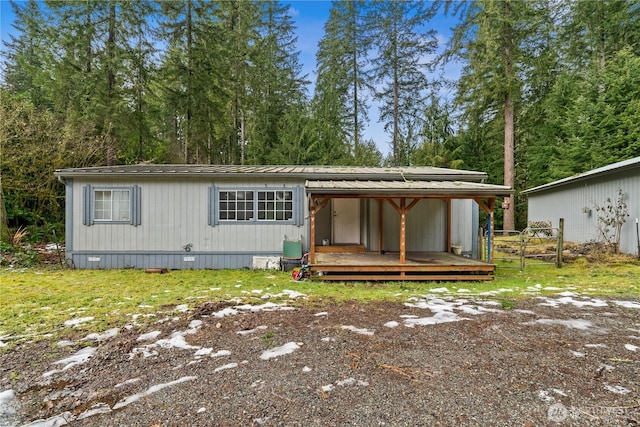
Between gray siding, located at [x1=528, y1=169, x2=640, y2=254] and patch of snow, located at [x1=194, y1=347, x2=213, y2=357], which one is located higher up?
gray siding, located at [x1=528, y1=169, x2=640, y2=254]

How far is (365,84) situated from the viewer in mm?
17625

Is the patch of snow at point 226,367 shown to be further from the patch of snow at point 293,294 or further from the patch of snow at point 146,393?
the patch of snow at point 293,294

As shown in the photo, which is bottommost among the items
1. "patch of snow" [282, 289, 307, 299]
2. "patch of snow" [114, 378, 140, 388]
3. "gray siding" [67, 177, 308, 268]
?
"patch of snow" [114, 378, 140, 388]

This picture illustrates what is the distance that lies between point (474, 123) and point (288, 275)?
14148mm

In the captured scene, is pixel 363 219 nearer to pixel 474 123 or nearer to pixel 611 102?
pixel 474 123

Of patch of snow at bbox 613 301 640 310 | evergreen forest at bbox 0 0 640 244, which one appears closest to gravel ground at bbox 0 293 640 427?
patch of snow at bbox 613 301 640 310

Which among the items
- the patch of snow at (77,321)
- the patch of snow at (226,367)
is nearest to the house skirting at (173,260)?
the patch of snow at (77,321)

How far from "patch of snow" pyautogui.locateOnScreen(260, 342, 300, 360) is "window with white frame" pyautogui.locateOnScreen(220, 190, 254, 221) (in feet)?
16.3

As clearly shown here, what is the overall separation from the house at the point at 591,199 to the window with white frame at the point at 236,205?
32.6ft

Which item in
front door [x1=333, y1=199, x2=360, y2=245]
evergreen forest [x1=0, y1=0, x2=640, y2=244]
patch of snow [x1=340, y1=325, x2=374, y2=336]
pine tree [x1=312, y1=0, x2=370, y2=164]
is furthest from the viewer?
pine tree [x1=312, y1=0, x2=370, y2=164]

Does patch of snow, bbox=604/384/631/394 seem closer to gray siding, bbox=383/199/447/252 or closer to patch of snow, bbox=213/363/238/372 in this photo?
patch of snow, bbox=213/363/238/372

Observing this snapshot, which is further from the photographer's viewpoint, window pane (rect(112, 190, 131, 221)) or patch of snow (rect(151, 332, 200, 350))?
window pane (rect(112, 190, 131, 221))

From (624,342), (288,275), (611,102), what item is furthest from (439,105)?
(624,342)

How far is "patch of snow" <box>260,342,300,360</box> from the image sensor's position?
300cm
